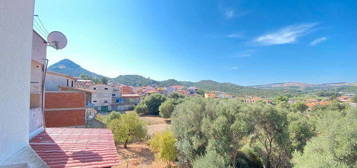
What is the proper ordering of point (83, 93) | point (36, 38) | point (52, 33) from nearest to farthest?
point (36, 38), point (52, 33), point (83, 93)

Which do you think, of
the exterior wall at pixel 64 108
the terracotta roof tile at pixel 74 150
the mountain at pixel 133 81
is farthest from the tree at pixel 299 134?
the mountain at pixel 133 81

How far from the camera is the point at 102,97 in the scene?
139 ft

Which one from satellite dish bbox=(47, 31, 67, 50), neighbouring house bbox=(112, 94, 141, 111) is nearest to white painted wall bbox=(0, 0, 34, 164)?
satellite dish bbox=(47, 31, 67, 50)

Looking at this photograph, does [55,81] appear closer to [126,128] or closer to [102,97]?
[126,128]

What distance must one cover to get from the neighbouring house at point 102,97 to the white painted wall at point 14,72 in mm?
41880

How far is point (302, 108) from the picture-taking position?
39031 millimetres

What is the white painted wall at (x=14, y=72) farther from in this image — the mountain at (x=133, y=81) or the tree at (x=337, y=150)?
the mountain at (x=133, y=81)

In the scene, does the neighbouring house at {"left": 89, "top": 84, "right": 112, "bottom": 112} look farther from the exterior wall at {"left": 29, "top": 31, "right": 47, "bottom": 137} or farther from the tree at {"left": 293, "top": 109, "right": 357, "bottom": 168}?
the tree at {"left": 293, "top": 109, "right": 357, "bottom": 168}

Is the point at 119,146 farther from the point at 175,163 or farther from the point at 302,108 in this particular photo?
the point at 302,108

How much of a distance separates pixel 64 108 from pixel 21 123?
32.1ft

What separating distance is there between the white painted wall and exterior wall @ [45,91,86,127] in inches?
366

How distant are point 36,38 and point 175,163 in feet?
41.8

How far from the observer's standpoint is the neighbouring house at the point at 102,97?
41.6m

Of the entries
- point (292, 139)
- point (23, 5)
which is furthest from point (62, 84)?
point (292, 139)
